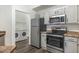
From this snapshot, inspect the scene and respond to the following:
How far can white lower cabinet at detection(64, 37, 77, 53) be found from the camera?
2.85m

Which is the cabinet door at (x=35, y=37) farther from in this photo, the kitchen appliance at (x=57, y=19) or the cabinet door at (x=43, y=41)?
the kitchen appliance at (x=57, y=19)

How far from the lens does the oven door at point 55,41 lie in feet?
10.8

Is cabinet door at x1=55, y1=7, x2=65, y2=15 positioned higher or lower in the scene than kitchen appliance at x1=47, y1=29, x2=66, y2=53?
higher

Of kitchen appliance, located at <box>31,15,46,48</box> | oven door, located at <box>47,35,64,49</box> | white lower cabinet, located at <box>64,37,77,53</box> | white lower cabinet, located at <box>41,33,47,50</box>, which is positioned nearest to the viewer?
white lower cabinet, located at <box>64,37,77,53</box>

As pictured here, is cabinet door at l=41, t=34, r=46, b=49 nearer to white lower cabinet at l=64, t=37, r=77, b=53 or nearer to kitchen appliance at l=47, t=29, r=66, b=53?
kitchen appliance at l=47, t=29, r=66, b=53

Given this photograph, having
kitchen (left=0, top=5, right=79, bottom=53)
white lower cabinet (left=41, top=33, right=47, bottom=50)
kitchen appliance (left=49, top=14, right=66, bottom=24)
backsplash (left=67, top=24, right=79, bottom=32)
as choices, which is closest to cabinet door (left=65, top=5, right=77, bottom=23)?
kitchen (left=0, top=5, right=79, bottom=53)

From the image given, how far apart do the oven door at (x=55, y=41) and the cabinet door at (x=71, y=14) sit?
0.65 metres

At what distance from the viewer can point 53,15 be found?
393 centimetres

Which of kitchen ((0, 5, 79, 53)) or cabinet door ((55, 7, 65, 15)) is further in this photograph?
cabinet door ((55, 7, 65, 15))

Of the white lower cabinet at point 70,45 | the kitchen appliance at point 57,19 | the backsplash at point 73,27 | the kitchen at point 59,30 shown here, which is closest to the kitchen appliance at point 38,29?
the kitchen at point 59,30
